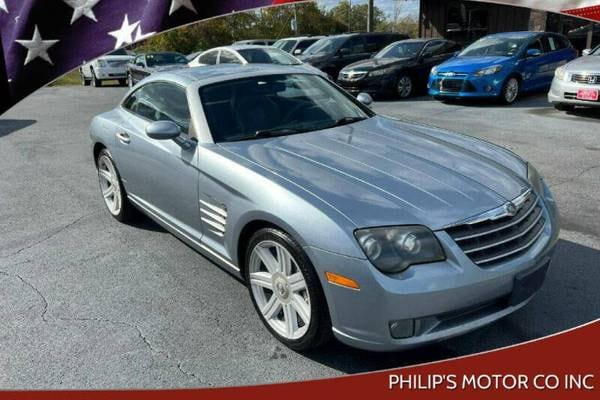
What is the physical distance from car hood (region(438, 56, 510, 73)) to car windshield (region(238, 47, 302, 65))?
12.2ft

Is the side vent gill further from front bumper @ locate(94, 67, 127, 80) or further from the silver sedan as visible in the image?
front bumper @ locate(94, 67, 127, 80)

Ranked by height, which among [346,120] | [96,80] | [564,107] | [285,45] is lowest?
[96,80]

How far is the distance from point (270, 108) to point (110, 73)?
1978 centimetres

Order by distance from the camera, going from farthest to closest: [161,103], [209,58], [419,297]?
[209,58]
[161,103]
[419,297]

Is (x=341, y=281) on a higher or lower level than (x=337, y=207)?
lower

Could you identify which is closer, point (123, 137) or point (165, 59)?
point (123, 137)

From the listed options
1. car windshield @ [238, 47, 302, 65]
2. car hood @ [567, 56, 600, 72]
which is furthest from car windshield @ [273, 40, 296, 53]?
car hood @ [567, 56, 600, 72]

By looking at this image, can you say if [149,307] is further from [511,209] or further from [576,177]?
[576,177]

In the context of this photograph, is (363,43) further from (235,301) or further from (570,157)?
(235,301)

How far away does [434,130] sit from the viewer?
398 centimetres

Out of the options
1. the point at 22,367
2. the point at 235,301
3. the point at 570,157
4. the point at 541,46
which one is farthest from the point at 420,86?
the point at 22,367

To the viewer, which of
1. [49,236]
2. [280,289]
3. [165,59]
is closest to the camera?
[280,289]

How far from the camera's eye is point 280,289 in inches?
114

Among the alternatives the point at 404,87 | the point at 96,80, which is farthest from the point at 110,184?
the point at 96,80
